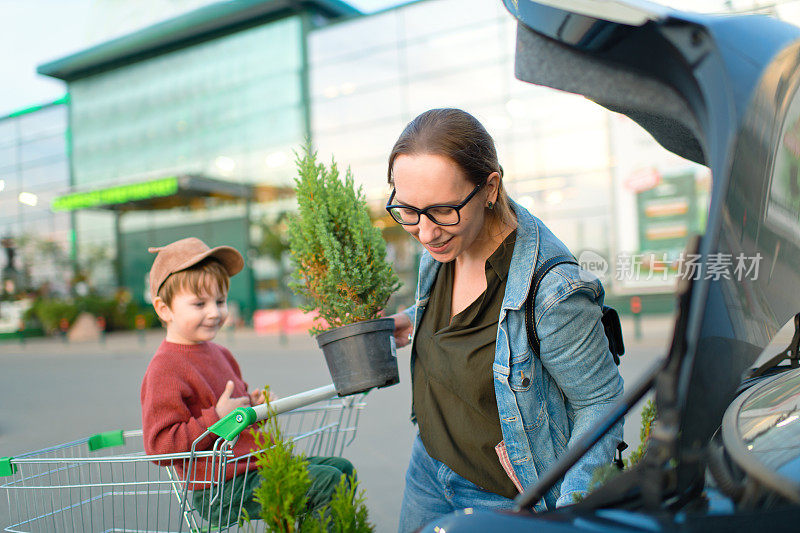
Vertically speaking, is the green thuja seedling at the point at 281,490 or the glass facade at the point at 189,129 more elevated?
the glass facade at the point at 189,129

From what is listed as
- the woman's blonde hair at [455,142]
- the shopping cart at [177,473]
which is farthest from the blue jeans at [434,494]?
the woman's blonde hair at [455,142]

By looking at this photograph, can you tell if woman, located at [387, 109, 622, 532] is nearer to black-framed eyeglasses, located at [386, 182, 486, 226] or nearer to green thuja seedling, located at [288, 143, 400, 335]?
black-framed eyeglasses, located at [386, 182, 486, 226]

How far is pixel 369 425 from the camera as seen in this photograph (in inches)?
268

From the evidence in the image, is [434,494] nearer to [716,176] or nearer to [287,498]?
[287,498]

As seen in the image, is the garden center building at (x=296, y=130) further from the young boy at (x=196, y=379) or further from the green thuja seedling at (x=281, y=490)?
the green thuja seedling at (x=281, y=490)

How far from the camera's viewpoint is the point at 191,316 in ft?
9.43

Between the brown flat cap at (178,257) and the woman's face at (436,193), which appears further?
the brown flat cap at (178,257)

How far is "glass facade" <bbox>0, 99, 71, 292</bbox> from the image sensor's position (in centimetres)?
2839

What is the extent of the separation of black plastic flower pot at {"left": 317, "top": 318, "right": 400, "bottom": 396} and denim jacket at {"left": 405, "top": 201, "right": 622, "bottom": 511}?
0.55 m

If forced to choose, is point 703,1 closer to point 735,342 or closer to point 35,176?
point 735,342

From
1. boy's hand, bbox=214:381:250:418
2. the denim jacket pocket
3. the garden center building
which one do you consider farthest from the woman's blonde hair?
the garden center building

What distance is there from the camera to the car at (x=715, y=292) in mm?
1004

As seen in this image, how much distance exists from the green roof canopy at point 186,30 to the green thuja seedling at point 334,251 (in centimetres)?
2150

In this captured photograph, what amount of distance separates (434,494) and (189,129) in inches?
983
